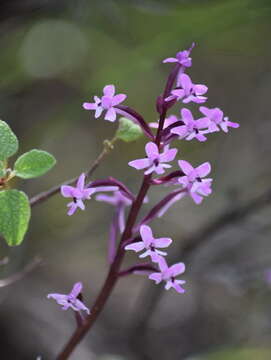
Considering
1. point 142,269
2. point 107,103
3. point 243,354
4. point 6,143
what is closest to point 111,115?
point 107,103

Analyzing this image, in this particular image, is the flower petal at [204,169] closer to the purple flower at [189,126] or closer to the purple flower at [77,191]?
the purple flower at [189,126]

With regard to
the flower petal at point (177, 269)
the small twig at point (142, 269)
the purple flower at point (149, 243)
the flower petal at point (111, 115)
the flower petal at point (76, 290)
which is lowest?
the flower petal at point (76, 290)

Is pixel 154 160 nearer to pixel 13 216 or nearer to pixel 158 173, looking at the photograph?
pixel 158 173

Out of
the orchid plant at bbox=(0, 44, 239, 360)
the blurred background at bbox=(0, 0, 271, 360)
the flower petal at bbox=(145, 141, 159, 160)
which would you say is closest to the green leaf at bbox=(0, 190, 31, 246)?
the orchid plant at bbox=(0, 44, 239, 360)

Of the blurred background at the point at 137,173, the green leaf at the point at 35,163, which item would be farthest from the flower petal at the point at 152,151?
the blurred background at the point at 137,173

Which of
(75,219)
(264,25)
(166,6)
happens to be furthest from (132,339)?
(264,25)

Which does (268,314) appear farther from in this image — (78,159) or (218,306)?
(78,159)

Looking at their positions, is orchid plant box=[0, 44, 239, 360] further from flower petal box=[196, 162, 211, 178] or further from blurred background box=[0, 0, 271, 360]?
blurred background box=[0, 0, 271, 360]
